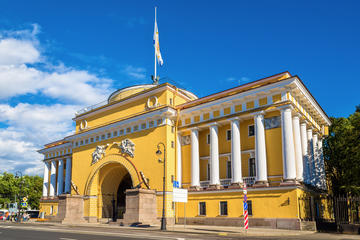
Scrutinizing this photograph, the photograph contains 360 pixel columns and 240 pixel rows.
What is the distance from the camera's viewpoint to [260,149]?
1088 inches

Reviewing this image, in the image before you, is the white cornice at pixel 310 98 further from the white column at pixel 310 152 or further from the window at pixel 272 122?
the window at pixel 272 122

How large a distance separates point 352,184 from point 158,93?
Result: 21662 mm

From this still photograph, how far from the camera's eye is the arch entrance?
39.2 m

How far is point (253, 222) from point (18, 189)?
6943 cm

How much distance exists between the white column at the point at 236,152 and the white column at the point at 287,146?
407cm

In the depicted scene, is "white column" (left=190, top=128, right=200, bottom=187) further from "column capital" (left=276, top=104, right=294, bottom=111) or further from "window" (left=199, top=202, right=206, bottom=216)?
"column capital" (left=276, top=104, right=294, bottom=111)

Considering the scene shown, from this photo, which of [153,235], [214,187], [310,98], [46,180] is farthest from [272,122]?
[46,180]

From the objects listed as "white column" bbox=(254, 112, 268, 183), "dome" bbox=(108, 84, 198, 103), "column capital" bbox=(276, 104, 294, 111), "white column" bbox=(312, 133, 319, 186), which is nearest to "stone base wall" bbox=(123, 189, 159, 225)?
"white column" bbox=(254, 112, 268, 183)

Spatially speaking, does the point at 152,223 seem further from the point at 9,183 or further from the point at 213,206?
the point at 9,183

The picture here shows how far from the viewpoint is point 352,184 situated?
110ft

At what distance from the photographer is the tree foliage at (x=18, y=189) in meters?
79.9

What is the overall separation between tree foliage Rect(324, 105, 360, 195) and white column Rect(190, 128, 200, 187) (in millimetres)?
14547

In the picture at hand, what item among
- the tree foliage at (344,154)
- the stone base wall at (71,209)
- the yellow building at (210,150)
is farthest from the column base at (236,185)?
the stone base wall at (71,209)

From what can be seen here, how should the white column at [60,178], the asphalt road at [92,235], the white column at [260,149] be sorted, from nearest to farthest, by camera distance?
the asphalt road at [92,235], the white column at [260,149], the white column at [60,178]
